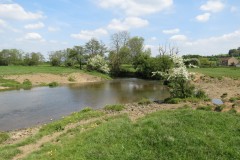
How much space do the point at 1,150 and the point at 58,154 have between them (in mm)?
3739

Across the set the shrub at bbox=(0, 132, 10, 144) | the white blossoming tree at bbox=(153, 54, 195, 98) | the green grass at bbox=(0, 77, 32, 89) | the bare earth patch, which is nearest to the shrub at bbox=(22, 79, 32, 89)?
the green grass at bbox=(0, 77, 32, 89)

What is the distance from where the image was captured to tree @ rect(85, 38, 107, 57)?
8419 centimetres

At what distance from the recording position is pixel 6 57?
9094cm

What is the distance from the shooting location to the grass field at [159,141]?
35.9 ft

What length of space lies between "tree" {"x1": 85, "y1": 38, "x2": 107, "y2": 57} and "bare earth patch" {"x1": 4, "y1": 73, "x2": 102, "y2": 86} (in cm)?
2067

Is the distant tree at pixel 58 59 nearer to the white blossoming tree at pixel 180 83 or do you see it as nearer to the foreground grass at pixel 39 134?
the white blossoming tree at pixel 180 83

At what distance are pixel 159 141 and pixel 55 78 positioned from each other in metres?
47.4

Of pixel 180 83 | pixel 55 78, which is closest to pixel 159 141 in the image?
pixel 180 83

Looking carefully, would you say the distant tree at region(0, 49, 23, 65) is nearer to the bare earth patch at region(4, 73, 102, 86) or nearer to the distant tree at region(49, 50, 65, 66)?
the distant tree at region(49, 50, 65, 66)

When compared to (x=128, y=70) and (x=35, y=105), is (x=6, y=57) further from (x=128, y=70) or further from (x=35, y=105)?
(x=35, y=105)

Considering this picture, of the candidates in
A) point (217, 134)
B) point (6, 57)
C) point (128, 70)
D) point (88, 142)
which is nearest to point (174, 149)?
point (217, 134)

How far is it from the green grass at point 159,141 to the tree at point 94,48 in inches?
2803

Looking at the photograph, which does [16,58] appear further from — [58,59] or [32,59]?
[58,59]

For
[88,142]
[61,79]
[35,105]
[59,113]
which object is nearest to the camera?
[88,142]
